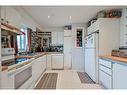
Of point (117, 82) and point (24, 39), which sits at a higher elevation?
point (24, 39)

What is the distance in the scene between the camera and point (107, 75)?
3602 millimetres

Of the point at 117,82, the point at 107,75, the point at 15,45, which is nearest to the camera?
the point at 117,82

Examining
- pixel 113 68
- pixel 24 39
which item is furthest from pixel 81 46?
pixel 113 68

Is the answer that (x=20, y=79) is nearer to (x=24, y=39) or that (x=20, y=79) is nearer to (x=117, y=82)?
(x=117, y=82)

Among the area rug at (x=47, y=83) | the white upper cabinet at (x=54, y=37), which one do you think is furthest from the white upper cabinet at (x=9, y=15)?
the white upper cabinet at (x=54, y=37)

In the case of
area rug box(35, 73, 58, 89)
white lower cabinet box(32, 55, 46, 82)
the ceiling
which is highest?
the ceiling

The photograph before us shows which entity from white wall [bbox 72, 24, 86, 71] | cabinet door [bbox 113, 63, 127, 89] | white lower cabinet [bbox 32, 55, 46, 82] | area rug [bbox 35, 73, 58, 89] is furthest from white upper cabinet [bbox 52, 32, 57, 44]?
cabinet door [bbox 113, 63, 127, 89]

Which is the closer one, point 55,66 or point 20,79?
point 20,79

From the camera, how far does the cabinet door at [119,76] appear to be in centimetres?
265

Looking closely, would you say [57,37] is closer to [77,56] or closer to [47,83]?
[77,56]

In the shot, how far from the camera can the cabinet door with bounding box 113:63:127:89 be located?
104 inches

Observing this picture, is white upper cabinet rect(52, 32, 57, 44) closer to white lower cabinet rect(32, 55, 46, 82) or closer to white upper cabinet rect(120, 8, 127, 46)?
white lower cabinet rect(32, 55, 46, 82)
